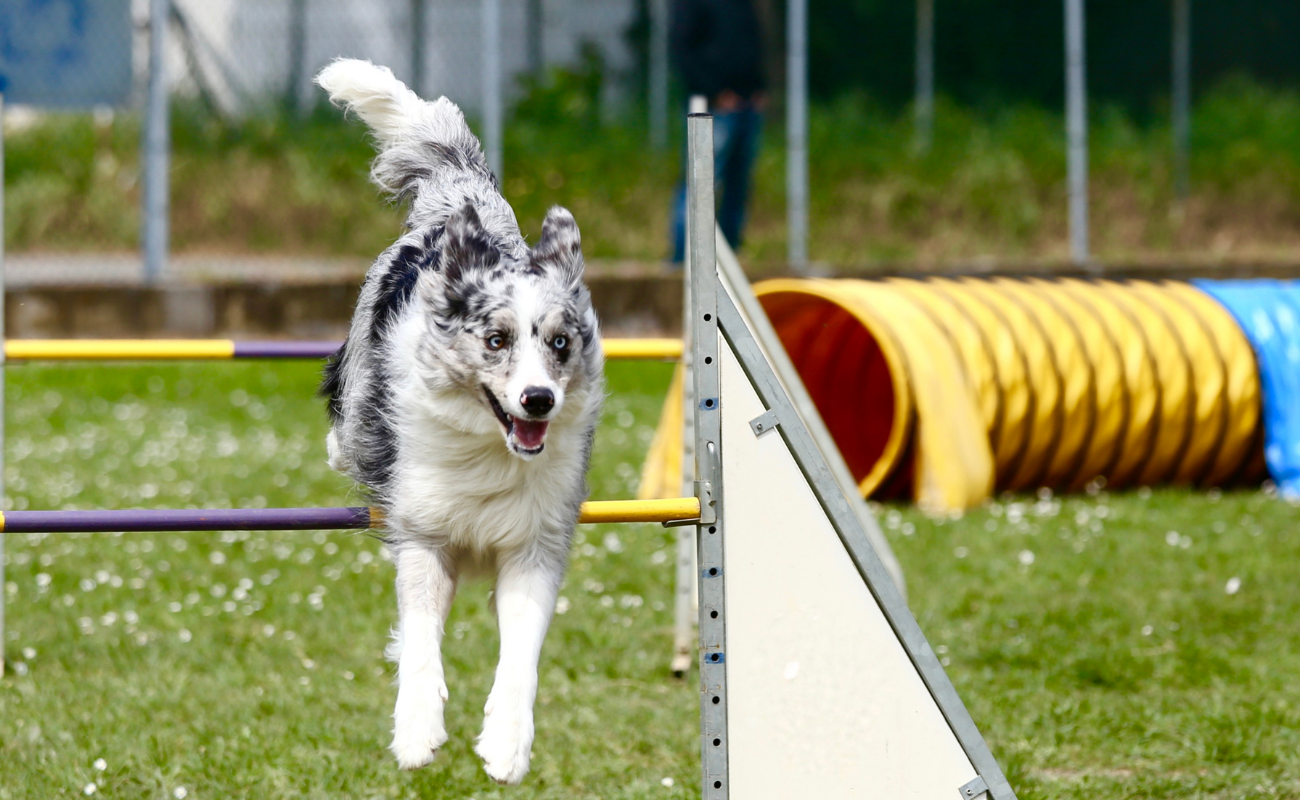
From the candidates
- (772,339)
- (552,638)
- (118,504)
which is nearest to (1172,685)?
(772,339)

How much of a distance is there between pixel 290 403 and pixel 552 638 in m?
4.99

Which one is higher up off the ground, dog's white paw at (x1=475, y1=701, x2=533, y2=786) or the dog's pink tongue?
the dog's pink tongue

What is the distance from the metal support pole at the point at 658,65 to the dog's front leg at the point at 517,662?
9.12 m

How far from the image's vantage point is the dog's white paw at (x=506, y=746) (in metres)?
2.46

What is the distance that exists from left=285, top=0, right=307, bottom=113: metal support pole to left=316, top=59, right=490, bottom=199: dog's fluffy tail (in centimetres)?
791

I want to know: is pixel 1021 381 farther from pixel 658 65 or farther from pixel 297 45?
pixel 297 45

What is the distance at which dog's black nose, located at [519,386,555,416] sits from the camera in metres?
2.33

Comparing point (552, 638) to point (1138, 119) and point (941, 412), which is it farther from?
point (1138, 119)

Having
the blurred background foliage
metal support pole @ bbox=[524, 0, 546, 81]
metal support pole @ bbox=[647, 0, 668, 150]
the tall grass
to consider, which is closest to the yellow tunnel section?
the tall grass

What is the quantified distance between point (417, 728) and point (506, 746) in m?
0.15

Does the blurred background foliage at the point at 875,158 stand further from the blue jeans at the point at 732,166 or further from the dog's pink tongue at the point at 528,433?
the dog's pink tongue at the point at 528,433

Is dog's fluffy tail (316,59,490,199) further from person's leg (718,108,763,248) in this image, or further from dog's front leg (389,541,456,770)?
person's leg (718,108,763,248)

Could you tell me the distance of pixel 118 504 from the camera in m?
6.53

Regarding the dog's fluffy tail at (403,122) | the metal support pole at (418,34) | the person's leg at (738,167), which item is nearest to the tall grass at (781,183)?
the person's leg at (738,167)
